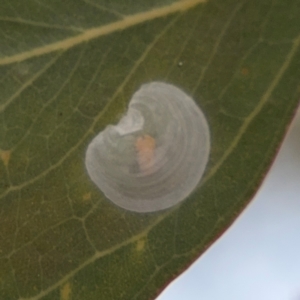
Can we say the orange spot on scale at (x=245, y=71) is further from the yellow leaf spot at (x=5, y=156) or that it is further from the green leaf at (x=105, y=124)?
the yellow leaf spot at (x=5, y=156)

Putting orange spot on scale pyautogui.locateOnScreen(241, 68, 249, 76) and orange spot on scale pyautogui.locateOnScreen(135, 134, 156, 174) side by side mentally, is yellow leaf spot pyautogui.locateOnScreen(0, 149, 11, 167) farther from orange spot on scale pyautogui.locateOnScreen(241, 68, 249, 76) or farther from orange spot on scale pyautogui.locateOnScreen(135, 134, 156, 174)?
orange spot on scale pyautogui.locateOnScreen(241, 68, 249, 76)

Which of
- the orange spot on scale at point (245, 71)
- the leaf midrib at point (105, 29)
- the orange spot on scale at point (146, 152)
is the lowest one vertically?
the orange spot on scale at point (146, 152)

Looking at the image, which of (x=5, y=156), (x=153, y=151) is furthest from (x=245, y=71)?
(x=5, y=156)

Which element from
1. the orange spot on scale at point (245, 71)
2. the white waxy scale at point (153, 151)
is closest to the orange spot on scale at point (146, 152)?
the white waxy scale at point (153, 151)

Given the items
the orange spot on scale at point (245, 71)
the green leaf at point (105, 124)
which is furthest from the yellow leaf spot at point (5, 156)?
the orange spot on scale at point (245, 71)

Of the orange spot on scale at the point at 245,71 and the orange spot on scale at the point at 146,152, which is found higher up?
the orange spot on scale at the point at 245,71

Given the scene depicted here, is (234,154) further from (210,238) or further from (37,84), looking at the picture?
(37,84)

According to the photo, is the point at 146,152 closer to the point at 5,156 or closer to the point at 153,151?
the point at 153,151
